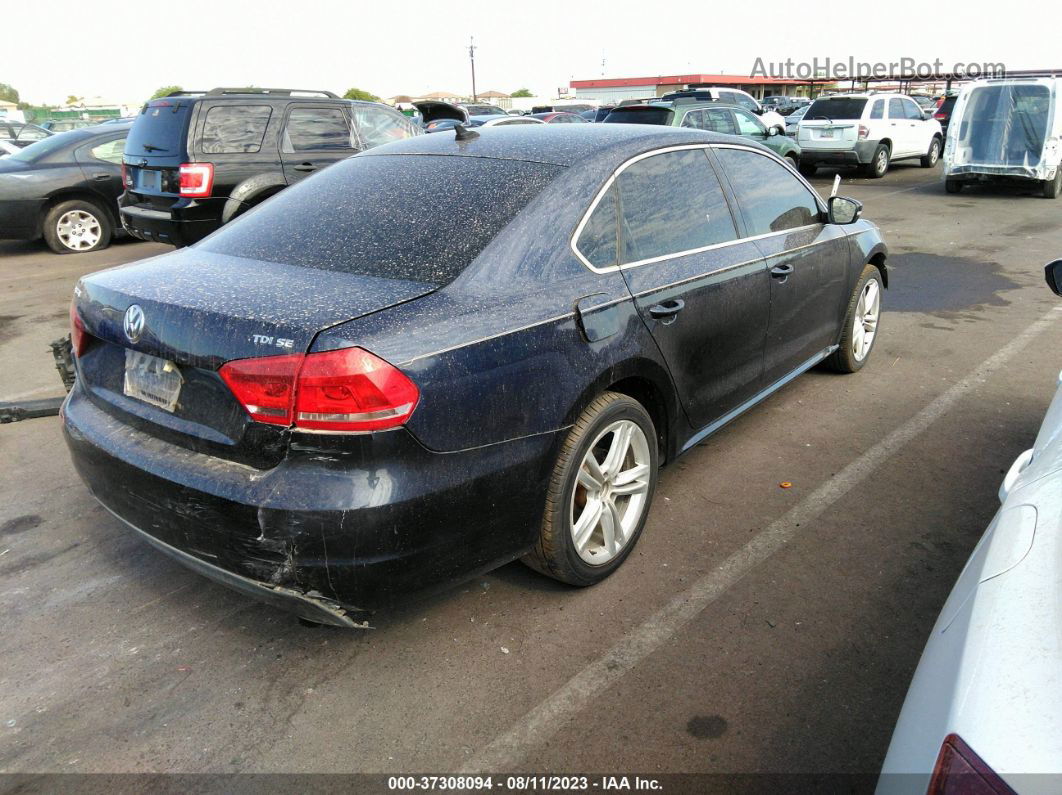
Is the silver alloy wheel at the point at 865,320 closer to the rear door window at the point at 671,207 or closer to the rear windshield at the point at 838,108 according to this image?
the rear door window at the point at 671,207

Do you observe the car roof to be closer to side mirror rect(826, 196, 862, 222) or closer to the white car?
side mirror rect(826, 196, 862, 222)

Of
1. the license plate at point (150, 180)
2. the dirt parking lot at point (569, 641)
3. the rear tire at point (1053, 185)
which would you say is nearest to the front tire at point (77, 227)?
the license plate at point (150, 180)

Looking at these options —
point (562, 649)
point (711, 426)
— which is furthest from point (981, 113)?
point (562, 649)

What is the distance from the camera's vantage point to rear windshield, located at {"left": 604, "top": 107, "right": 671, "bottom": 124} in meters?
12.9

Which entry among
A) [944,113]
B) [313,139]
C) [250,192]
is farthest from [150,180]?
[944,113]

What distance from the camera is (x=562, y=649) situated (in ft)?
9.30

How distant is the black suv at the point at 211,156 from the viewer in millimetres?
8008

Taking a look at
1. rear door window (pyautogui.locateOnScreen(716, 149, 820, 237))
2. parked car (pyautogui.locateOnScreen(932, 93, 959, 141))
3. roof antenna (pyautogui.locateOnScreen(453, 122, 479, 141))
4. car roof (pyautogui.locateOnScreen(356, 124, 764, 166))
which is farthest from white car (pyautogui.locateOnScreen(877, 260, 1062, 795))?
parked car (pyautogui.locateOnScreen(932, 93, 959, 141))

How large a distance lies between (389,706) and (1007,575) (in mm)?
1817

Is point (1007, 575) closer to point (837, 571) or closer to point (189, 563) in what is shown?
point (837, 571)

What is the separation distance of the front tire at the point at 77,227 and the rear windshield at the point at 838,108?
550 inches

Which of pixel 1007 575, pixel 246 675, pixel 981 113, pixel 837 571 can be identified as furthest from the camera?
pixel 981 113

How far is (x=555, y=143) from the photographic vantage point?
3.42 metres

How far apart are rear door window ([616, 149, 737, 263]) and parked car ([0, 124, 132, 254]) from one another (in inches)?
360
